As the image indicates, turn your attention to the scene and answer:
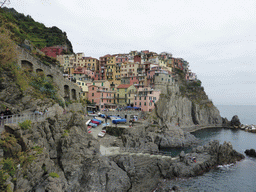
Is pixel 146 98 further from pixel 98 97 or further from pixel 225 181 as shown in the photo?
pixel 225 181

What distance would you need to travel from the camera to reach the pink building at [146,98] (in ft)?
203

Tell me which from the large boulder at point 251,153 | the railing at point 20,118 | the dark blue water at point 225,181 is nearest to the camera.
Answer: the railing at point 20,118

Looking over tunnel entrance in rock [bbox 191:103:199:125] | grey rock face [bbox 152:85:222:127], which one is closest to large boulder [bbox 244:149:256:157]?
grey rock face [bbox 152:85:222:127]

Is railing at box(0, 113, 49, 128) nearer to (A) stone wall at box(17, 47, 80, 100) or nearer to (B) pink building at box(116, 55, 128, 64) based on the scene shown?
(A) stone wall at box(17, 47, 80, 100)

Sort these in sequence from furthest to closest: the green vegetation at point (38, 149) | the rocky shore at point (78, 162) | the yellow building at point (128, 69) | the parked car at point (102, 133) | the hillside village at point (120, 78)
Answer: the yellow building at point (128, 69) → the hillside village at point (120, 78) → the parked car at point (102, 133) → the green vegetation at point (38, 149) → the rocky shore at point (78, 162)

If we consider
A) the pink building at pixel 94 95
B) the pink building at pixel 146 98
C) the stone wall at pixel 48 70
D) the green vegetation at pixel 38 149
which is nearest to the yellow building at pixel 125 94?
the pink building at pixel 146 98

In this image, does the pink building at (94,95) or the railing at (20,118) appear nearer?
the railing at (20,118)

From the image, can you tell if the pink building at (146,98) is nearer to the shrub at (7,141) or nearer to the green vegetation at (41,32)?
the shrub at (7,141)

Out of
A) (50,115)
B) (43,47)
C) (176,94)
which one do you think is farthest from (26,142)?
(43,47)

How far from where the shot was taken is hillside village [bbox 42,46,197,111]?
62.2 m

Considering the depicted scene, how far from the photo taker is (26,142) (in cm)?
1752

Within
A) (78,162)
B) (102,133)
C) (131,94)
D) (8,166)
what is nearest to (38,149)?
(8,166)

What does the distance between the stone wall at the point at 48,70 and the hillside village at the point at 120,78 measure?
41.2 ft

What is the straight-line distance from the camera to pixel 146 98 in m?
61.8
